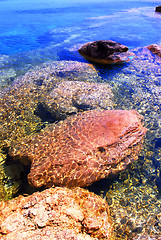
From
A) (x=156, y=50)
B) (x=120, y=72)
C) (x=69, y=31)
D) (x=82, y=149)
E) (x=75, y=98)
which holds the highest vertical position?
(x=69, y=31)

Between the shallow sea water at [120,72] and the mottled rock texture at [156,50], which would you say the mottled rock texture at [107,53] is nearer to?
the shallow sea water at [120,72]

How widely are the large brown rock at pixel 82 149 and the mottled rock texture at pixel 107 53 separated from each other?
608 cm

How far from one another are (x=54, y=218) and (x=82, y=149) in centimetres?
186

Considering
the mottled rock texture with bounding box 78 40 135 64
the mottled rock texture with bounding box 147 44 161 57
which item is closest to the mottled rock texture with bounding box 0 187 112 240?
the mottled rock texture with bounding box 78 40 135 64

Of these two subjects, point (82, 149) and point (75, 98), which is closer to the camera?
point (82, 149)

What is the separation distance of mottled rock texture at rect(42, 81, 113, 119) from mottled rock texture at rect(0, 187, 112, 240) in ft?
11.1

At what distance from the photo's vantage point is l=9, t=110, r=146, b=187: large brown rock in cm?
406

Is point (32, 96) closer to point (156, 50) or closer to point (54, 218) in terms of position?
point (54, 218)

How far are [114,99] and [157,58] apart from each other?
234 inches

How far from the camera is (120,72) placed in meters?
9.28

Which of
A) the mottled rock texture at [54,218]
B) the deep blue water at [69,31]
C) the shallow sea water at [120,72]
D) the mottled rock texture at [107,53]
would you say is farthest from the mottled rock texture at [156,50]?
the mottled rock texture at [54,218]

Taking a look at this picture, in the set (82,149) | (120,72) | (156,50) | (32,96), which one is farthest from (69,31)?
(82,149)

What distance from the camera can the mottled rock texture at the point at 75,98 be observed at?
21.1 ft

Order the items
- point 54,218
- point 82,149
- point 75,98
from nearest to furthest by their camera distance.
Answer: point 54,218
point 82,149
point 75,98
